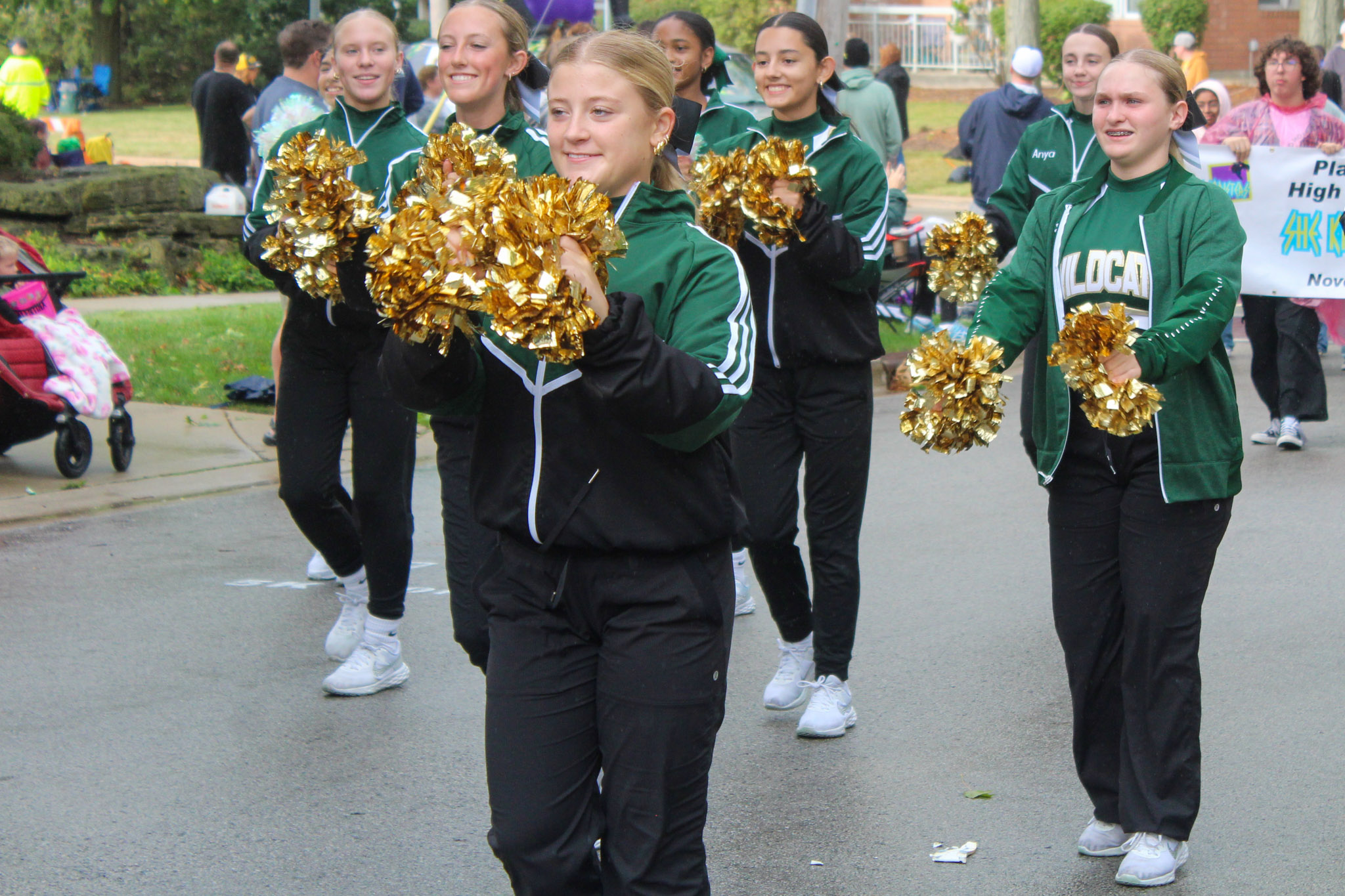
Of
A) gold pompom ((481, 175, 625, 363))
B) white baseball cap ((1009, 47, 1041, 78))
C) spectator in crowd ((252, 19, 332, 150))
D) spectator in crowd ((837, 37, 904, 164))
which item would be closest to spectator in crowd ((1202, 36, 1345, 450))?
white baseball cap ((1009, 47, 1041, 78))

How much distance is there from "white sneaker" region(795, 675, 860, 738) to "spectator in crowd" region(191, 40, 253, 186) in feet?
39.1

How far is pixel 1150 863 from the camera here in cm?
409

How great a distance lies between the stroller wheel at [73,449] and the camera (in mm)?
8648

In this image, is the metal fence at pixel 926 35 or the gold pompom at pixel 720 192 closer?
the gold pompom at pixel 720 192

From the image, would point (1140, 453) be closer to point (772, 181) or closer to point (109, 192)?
point (772, 181)

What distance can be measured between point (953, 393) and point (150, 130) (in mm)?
36256

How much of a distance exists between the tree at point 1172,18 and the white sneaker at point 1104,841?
33.0m

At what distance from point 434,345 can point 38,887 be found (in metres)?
2.12

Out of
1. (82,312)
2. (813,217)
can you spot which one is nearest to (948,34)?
(82,312)

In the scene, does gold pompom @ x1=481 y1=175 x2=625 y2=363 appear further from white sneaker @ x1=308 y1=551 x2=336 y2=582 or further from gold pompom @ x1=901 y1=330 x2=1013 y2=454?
white sneaker @ x1=308 y1=551 x2=336 y2=582

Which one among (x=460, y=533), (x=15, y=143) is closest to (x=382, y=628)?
(x=460, y=533)

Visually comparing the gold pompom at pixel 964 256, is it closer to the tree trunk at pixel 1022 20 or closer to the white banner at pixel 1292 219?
the white banner at pixel 1292 219

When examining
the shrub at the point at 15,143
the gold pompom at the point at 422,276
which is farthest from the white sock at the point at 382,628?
the shrub at the point at 15,143

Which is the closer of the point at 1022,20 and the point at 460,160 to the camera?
the point at 460,160
